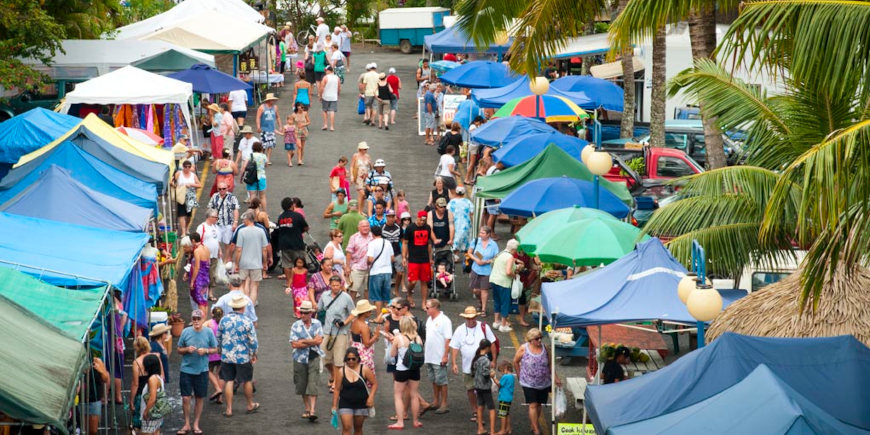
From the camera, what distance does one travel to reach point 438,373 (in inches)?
651

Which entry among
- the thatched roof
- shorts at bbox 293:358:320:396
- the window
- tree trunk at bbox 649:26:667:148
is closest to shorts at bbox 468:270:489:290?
shorts at bbox 293:358:320:396

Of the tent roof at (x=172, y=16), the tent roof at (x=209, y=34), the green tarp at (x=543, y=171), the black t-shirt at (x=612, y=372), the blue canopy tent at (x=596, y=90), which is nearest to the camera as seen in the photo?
the black t-shirt at (x=612, y=372)

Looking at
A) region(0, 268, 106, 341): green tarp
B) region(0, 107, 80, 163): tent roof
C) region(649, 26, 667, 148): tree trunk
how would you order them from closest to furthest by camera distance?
region(0, 268, 106, 341): green tarp, region(0, 107, 80, 163): tent roof, region(649, 26, 667, 148): tree trunk

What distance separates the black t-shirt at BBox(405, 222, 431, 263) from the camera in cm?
2072

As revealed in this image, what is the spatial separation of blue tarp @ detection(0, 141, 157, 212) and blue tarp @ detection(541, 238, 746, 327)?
7188mm

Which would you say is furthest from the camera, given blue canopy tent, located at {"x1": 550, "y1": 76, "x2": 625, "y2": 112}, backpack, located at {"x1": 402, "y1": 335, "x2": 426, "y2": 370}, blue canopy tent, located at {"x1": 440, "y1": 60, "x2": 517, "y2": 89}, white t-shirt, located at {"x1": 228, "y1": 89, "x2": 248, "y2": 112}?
blue canopy tent, located at {"x1": 440, "y1": 60, "x2": 517, "y2": 89}

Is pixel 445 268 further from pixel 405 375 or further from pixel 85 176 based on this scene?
pixel 85 176

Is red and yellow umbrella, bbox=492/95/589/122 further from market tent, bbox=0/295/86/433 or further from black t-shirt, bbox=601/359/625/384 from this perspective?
market tent, bbox=0/295/86/433

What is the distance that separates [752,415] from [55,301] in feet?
23.4

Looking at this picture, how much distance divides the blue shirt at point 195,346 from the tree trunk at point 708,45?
7454 millimetres

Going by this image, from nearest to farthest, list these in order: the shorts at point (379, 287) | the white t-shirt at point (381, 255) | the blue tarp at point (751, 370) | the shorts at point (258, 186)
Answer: the blue tarp at point (751, 370) → the white t-shirt at point (381, 255) → the shorts at point (379, 287) → the shorts at point (258, 186)

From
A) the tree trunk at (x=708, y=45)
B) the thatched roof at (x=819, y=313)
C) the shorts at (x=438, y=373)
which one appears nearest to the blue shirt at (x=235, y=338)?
the shorts at (x=438, y=373)

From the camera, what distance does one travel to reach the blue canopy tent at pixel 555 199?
20281mm

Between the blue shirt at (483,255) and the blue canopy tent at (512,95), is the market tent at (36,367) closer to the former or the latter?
the blue shirt at (483,255)
